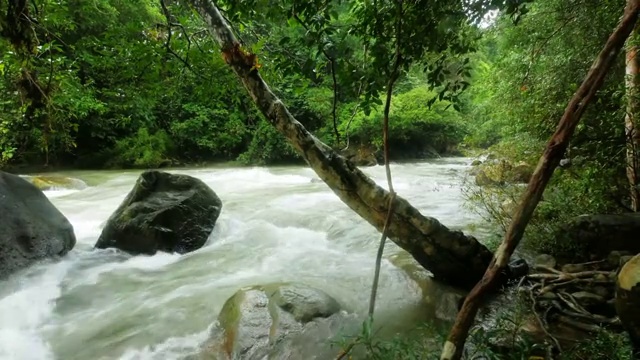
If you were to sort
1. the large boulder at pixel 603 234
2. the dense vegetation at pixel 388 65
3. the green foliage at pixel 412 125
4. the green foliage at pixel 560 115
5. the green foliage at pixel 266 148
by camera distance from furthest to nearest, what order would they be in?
the green foliage at pixel 412 125
the green foliage at pixel 266 148
the green foliage at pixel 560 115
the large boulder at pixel 603 234
the dense vegetation at pixel 388 65

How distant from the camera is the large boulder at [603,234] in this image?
3.97 meters

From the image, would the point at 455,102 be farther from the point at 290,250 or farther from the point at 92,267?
the point at 92,267

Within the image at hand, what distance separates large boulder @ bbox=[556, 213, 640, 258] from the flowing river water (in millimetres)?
1898

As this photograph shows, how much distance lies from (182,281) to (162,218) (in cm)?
130

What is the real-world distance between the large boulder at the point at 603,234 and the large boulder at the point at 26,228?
250 inches

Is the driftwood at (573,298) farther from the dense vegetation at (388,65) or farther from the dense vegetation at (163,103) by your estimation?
the dense vegetation at (163,103)

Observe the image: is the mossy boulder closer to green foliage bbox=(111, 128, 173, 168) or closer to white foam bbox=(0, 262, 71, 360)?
green foliage bbox=(111, 128, 173, 168)

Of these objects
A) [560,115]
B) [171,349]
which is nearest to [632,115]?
[560,115]

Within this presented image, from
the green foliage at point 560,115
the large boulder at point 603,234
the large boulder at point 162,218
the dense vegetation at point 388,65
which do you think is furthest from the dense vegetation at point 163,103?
the large boulder at point 603,234

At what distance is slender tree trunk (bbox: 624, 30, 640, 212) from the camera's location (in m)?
3.70

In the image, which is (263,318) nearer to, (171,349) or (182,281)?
(171,349)

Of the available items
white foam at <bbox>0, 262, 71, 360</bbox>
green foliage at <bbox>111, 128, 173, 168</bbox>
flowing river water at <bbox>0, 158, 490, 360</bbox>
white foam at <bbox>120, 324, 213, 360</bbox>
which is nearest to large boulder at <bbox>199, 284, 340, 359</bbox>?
white foam at <bbox>120, 324, 213, 360</bbox>

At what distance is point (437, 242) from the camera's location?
364 centimetres

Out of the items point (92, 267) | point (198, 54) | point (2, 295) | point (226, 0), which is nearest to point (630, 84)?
point (226, 0)
